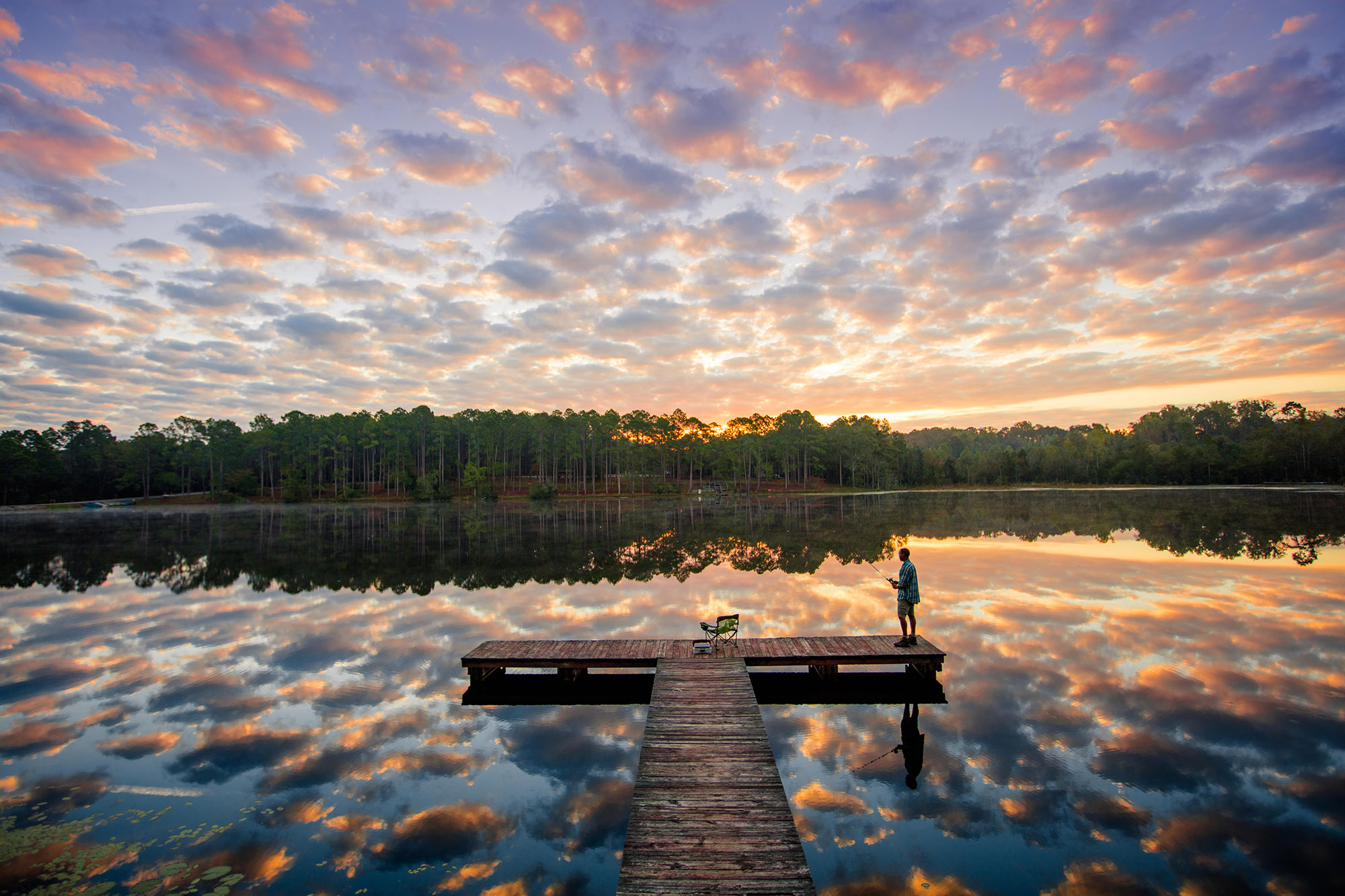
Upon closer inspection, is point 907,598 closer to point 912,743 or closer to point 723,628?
point 912,743

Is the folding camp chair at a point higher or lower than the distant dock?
higher

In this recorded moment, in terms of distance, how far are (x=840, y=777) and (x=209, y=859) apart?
8.85 meters

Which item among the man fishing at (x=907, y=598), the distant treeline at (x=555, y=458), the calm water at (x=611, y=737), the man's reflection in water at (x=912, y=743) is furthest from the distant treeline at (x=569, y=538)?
the distant treeline at (x=555, y=458)

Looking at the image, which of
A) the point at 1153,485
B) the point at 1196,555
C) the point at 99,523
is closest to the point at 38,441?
the point at 99,523

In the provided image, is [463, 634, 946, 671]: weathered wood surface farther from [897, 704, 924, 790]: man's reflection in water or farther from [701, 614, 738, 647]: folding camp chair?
[897, 704, 924, 790]: man's reflection in water

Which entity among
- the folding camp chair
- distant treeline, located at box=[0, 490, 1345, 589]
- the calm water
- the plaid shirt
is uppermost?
the plaid shirt

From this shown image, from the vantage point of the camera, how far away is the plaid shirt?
14.0 m

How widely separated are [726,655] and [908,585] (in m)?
4.64

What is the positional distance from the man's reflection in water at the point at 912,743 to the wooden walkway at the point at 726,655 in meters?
1.33

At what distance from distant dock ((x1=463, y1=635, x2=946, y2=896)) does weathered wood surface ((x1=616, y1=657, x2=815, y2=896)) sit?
0.05ft

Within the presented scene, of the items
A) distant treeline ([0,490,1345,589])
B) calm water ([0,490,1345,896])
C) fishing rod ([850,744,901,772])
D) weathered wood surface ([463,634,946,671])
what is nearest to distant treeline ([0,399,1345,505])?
distant treeline ([0,490,1345,589])

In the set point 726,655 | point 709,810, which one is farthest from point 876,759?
point 726,655

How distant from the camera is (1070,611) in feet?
61.7

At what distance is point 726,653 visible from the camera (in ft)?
45.1
